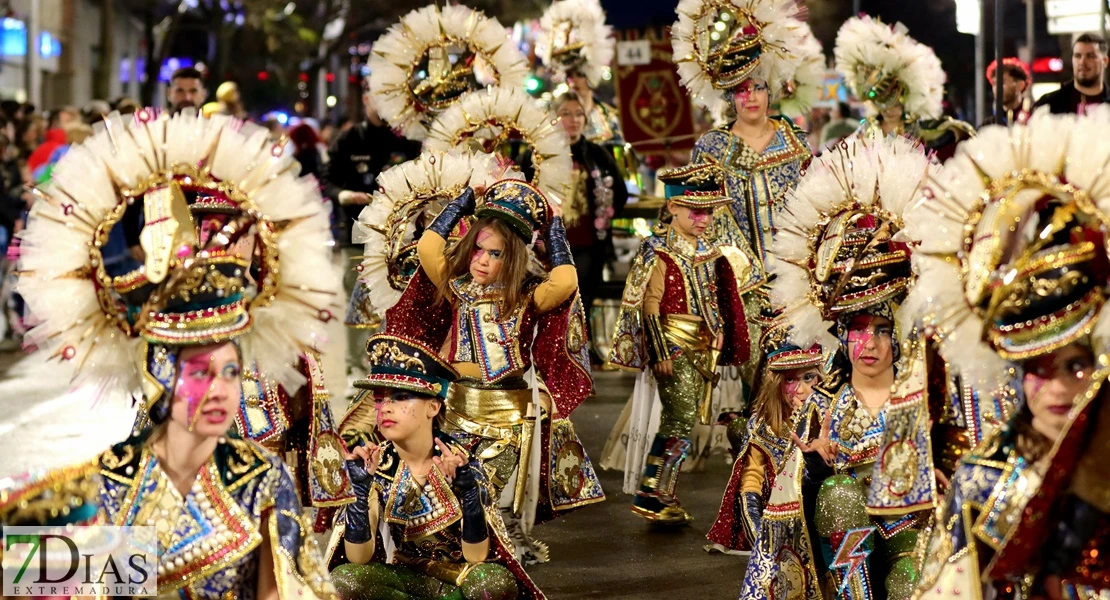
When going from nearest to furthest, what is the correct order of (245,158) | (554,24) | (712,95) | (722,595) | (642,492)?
1. (245,158)
2. (722,595)
3. (642,492)
4. (712,95)
5. (554,24)

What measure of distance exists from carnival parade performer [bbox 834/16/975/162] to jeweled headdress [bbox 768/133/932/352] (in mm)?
5697

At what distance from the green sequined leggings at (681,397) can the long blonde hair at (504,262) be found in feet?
4.94

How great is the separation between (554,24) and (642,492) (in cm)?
619

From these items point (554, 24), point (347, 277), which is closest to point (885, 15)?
point (554, 24)

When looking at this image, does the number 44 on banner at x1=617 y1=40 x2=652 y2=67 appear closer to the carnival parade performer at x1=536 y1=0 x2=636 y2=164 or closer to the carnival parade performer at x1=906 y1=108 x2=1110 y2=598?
the carnival parade performer at x1=536 y1=0 x2=636 y2=164

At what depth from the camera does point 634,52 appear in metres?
15.2

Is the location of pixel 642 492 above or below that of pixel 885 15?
below

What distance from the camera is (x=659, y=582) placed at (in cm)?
700

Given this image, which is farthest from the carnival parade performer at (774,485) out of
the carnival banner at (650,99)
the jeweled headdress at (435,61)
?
the carnival banner at (650,99)

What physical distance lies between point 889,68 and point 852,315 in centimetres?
617

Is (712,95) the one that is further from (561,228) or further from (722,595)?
(722,595)

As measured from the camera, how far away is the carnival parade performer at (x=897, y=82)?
1104cm

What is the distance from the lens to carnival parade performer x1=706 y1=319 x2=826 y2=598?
5.62m

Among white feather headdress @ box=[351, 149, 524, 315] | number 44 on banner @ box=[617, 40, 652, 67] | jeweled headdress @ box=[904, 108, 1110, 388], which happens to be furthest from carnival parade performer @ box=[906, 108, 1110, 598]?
number 44 on banner @ box=[617, 40, 652, 67]
